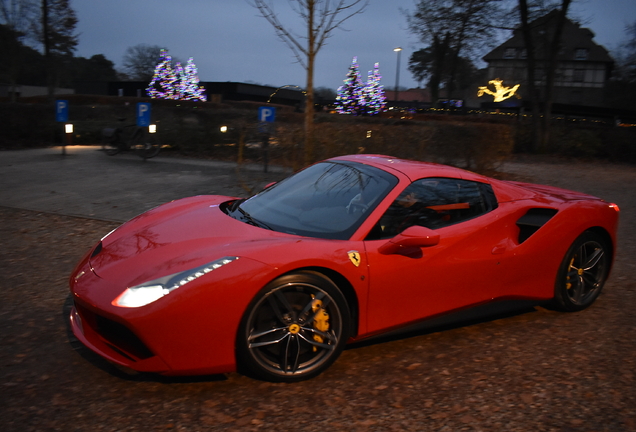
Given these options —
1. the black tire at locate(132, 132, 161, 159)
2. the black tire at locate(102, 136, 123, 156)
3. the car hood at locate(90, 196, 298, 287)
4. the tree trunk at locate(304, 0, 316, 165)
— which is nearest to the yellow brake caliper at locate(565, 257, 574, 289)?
the car hood at locate(90, 196, 298, 287)

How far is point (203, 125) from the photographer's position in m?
17.4

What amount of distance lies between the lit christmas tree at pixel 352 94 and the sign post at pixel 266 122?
94.2 ft

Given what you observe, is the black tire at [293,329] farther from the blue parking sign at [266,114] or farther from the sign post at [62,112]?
the sign post at [62,112]

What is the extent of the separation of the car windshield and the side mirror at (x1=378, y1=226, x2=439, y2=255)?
250 millimetres

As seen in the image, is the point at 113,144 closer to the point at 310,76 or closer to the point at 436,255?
the point at 310,76

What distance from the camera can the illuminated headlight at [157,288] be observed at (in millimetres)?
2936

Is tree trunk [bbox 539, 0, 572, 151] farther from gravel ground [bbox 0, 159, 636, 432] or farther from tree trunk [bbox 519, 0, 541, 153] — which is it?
gravel ground [bbox 0, 159, 636, 432]

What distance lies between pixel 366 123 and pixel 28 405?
32.2ft

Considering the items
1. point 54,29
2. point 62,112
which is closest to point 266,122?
point 62,112

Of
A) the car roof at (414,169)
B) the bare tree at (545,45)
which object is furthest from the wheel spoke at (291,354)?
the bare tree at (545,45)

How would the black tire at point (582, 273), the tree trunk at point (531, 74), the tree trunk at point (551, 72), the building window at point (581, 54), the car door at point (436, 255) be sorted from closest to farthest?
the car door at point (436, 255), the black tire at point (582, 273), the tree trunk at point (531, 74), the tree trunk at point (551, 72), the building window at point (581, 54)

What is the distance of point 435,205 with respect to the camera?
13.0ft

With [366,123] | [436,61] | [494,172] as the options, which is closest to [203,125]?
[366,123]

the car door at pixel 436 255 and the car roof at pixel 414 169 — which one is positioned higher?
the car roof at pixel 414 169
